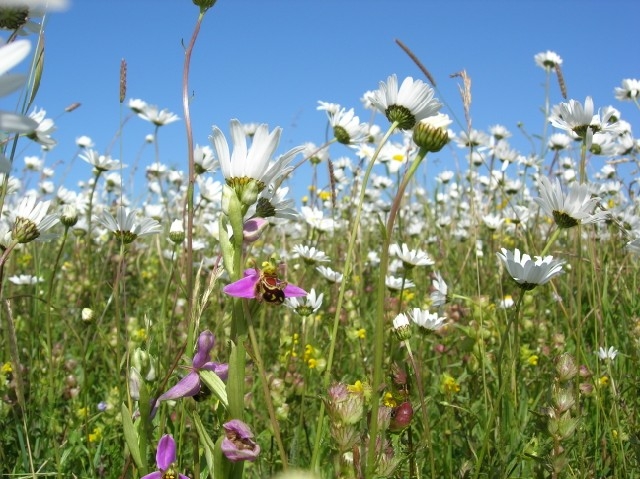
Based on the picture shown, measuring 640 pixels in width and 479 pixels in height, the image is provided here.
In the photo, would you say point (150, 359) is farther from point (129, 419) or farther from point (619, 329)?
point (619, 329)

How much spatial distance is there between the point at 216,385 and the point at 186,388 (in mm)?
51

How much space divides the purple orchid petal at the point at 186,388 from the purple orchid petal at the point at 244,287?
0.46ft

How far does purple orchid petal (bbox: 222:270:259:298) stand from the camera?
786mm

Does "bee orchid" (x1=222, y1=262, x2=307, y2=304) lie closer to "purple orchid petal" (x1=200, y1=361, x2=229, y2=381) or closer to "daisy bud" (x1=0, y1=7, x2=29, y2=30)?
"purple orchid petal" (x1=200, y1=361, x2=229, y2=381)

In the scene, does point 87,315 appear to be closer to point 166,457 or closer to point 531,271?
point 166,457

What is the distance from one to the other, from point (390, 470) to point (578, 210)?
78cm

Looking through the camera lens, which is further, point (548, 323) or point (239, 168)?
point (548, 323)

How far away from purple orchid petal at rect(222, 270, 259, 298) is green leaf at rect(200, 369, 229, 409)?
118 millimetres

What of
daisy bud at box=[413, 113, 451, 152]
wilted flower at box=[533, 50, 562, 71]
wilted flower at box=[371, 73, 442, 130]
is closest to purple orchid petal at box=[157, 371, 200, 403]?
daisy bud at box=[413, 113, 451, 152]

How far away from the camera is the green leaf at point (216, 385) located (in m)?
0.80

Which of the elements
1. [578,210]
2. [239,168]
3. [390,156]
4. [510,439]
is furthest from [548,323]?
[239,168]

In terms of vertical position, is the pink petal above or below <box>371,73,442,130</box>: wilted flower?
below

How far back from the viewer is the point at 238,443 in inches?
29.4

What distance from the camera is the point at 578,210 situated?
4.59 feet
